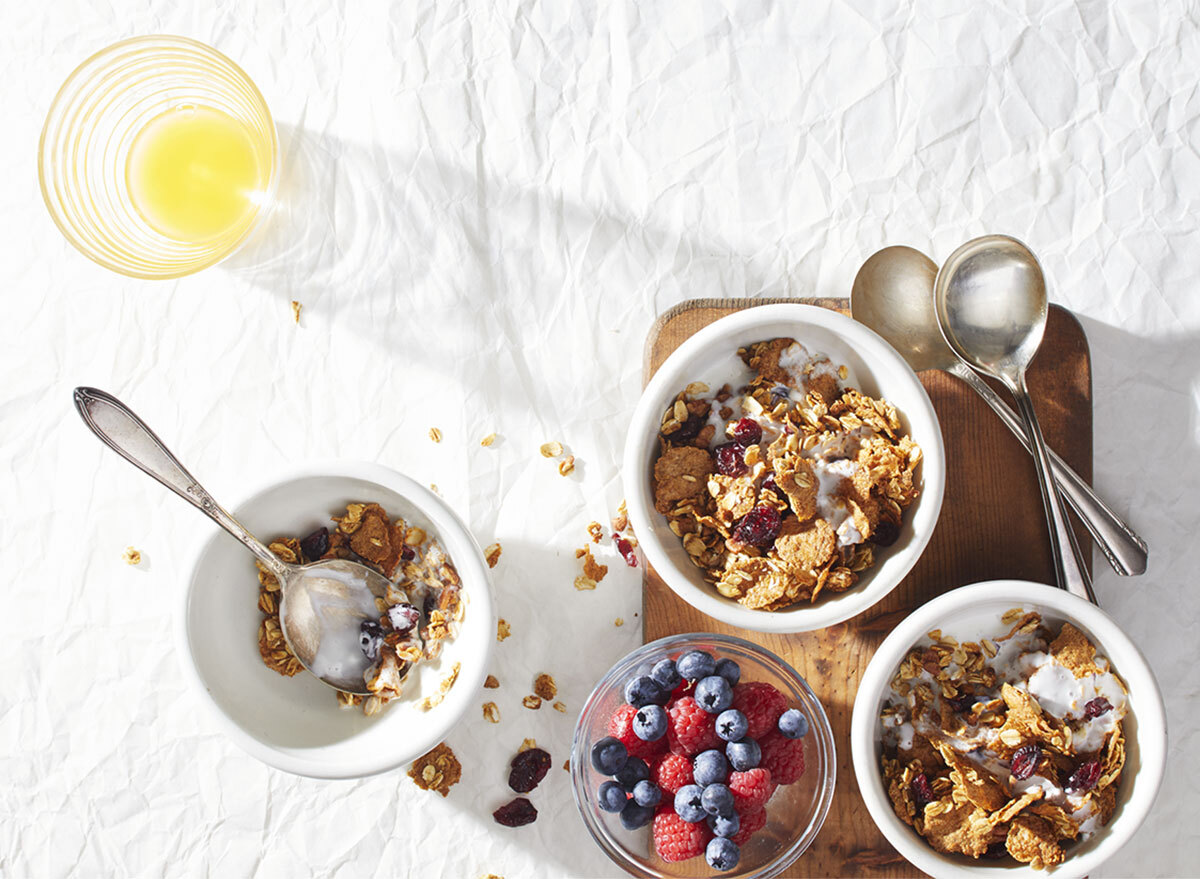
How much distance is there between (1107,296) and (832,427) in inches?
21.8

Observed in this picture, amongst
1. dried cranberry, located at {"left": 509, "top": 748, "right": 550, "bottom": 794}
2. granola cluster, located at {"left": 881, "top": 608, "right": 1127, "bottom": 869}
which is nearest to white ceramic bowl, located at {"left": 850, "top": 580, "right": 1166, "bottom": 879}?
granola cluster, located at {"left": 881, "top": 608, "right": 1127, "bottom": 869}

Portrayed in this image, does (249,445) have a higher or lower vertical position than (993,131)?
lower

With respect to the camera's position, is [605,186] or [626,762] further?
[605,186]

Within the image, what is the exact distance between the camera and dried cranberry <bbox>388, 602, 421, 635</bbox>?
126 centimetres

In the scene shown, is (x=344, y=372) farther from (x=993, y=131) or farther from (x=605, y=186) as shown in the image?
(x=993, y=131)

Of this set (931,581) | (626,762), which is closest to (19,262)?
(626,762)

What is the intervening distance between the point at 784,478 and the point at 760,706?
0.95ft

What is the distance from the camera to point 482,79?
4.82ft

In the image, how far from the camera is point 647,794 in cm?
119

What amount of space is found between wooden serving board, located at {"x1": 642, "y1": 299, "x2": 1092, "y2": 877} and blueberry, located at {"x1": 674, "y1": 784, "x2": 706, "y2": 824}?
0.74 ft

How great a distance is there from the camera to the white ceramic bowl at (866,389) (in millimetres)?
1160

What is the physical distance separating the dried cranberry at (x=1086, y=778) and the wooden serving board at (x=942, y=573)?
0.83ft

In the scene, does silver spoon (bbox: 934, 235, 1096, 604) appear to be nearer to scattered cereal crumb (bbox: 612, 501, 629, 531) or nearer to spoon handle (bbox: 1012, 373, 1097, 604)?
spoon handle (bbox: 1012, 373, 1097, 604)

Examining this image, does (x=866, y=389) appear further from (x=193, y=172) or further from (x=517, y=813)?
(x=193, y=172)
